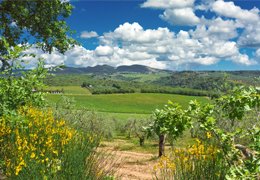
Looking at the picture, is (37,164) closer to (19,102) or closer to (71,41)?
(19,102)

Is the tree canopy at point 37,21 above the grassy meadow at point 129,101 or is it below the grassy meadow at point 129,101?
above

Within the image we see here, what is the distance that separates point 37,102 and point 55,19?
6915 millimetres

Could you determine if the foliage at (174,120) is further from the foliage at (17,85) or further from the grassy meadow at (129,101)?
the grassy meadow at (129,101)

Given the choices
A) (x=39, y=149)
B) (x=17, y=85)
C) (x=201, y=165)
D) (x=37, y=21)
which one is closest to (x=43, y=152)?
(x=39, y=149)

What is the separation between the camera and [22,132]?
685 centimetres

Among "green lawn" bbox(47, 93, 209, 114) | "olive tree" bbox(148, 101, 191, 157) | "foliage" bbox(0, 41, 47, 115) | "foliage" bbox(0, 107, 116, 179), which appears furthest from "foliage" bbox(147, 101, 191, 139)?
"green lawn" bbox(47, 93, 209, 114)

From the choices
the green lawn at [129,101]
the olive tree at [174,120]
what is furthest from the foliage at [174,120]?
the green lawn at [129,101]

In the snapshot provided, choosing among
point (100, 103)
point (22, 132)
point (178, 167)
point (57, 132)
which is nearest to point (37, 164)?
point (57, 132)

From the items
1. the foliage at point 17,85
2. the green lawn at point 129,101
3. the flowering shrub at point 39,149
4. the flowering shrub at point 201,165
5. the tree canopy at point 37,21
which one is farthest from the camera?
the green lawn at point 129,101

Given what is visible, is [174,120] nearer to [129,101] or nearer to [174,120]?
[174,120]

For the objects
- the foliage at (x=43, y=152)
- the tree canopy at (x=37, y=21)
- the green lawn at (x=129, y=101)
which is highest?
the tree canopy at (x=37, y=21)

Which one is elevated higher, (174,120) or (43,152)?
(174,120)

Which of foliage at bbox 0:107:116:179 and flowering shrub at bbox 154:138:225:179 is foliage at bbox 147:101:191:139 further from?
foliage at bbox 0:107:116:179

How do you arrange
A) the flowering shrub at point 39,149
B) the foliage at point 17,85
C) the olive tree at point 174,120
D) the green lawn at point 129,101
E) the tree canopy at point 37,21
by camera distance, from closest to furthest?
the olive tree at point 174,120 → the flowering shrub at point 39,149 → the foliage at point 17,85 → the tree canopy at point 37,21 → the green lawn at point 129,101
